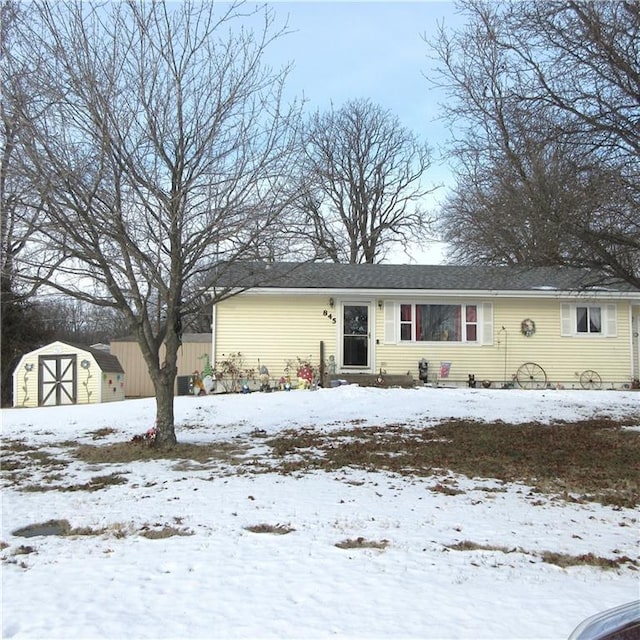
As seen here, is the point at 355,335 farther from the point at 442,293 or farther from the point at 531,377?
the point at 531,377

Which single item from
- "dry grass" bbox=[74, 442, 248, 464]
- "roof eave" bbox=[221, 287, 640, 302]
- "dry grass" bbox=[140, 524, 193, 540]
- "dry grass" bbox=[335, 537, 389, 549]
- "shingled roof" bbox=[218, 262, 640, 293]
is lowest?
"dry grass" bbox=[335, 537, 389, 549]

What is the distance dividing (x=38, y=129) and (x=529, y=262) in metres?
7.16

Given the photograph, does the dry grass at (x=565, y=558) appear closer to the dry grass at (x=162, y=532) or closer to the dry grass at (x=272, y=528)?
the dry grass at (x=272, y=528)

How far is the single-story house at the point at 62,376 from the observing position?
55.1 feet

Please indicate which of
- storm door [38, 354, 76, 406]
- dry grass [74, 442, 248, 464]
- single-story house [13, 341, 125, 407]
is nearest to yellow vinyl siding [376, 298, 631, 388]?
single-story house [13, 341, 125, 407]

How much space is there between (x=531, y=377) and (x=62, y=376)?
1351 cm

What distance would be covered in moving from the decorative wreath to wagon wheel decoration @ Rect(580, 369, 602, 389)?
1.93m

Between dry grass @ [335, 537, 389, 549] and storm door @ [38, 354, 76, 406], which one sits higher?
Answer: storm door @ [38, 354, 76, 406]

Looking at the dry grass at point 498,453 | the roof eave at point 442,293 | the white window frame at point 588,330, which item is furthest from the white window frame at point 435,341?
the dry grass at point 498,453

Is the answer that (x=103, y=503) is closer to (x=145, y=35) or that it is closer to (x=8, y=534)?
(x=8, y=534)

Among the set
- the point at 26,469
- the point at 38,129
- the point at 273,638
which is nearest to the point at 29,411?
the point at 26,469

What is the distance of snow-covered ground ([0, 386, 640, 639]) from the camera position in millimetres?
→ 3254

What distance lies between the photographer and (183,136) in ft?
25.7

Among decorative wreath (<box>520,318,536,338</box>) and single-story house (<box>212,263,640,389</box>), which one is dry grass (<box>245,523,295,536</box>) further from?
decorative wreath (<box>520,318,536,338</box>)
